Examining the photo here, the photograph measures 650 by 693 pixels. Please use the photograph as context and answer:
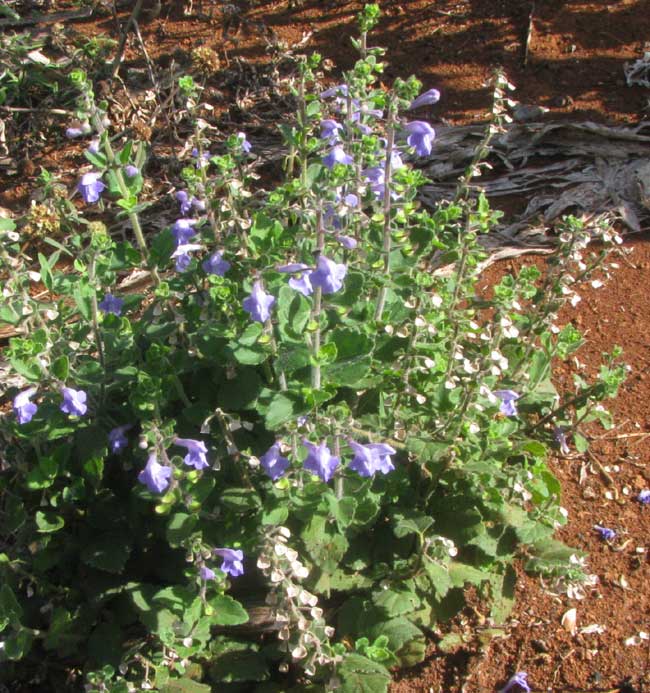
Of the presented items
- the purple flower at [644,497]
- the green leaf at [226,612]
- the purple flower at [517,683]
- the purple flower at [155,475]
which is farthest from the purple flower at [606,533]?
the purple flower at [155,475]

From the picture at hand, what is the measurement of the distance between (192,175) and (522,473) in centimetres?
179

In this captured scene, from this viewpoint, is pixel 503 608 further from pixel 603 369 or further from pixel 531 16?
pixel 531 16

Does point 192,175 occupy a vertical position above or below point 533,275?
above

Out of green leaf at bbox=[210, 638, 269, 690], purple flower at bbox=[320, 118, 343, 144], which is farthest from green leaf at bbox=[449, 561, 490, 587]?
purple flower at bbox=[320, 118, 343, 144]

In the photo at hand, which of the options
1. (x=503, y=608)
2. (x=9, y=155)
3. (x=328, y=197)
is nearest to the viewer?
(x=328, y=197)

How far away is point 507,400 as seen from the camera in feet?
10.9

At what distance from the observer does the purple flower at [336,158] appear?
2.90 m

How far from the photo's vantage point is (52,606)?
345 cm

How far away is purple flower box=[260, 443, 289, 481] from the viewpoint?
271 centimetres

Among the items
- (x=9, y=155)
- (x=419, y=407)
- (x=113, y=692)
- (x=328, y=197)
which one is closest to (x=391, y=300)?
(x=419, y=407)

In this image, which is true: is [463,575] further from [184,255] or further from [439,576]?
[184,255]

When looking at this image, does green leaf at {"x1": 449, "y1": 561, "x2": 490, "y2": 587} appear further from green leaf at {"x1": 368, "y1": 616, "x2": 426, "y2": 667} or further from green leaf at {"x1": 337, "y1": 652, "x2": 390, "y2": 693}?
green leaf at {"x1": 337, "y1": 652, "x2": 390, "y2": 693}

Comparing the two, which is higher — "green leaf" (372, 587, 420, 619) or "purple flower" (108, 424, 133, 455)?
"purple flower" (108, 424, 133, 455)

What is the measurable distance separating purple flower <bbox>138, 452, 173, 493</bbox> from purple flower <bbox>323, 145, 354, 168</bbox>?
3.92 ft
